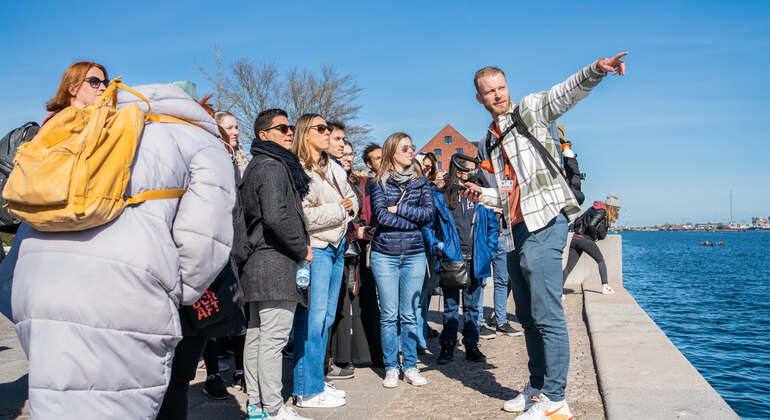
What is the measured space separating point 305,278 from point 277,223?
19.9 inches

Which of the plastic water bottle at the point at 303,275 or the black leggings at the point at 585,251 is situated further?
the black leggings at the point at 585,251

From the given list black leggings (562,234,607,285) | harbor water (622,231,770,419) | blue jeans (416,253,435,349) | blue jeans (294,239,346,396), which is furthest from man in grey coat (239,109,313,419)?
black leggings (562,234,607,285)

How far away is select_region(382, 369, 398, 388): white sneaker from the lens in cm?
504

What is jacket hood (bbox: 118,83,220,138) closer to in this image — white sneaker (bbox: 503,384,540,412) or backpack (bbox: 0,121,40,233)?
backpack (bbox: 0,121,40,233)

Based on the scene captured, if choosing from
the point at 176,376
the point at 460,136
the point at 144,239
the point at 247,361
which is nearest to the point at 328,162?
the point at 247,361

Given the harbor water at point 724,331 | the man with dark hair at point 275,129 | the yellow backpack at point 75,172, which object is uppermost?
the man with dark hair at point 275,129

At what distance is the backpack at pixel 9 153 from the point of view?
3.48 meters

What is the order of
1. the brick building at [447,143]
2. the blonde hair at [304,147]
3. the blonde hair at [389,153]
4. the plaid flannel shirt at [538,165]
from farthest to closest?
the brick building at [447,143]
the blonde hair at [389,153]
the blonde hair at [304,147]
the plaid flannel shirt at [538,165]

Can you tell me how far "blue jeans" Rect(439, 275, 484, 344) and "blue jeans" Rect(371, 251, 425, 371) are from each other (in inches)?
30.4

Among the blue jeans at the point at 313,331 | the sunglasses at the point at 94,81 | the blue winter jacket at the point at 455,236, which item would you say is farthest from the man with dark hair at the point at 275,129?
the blue winter jacket at the point at 455,236

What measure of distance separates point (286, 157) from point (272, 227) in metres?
0.53

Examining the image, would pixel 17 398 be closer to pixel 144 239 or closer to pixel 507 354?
pixel 144 239

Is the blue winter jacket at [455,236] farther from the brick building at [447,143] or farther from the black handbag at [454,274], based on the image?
the brick building at [447,143]

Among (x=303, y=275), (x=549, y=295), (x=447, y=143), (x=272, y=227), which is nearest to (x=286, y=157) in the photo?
(x=272, y=227)
